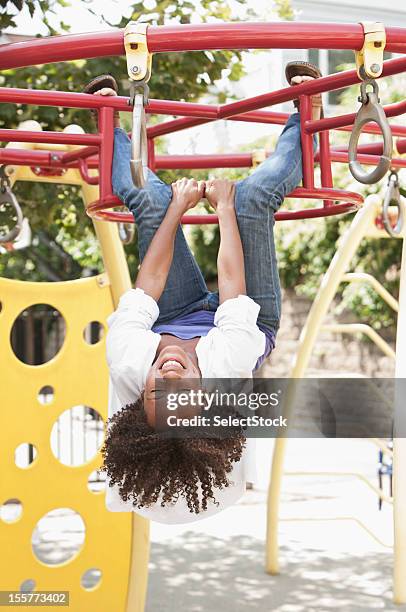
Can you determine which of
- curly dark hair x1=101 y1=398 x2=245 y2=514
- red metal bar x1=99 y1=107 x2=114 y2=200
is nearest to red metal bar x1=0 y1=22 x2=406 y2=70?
red metal bar x1=99 y1=107 x2=114 y2=200

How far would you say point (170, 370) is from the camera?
2129mm

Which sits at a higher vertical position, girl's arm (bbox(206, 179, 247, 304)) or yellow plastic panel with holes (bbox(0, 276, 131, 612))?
girl's arm (bbox(206, 179, 247, 304))

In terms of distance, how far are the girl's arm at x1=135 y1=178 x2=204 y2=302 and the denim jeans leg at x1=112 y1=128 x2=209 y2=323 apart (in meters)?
0.05

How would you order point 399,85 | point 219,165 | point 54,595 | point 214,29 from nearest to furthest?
1. point 214,29
2. point 219,165
3. point 54,595
4. point 399,85

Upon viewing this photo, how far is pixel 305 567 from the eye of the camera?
5.25 metres

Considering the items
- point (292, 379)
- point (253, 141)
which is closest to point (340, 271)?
point (292, 379)

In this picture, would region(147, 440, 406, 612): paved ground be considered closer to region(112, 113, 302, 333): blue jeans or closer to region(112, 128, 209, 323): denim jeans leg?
region(112, 128, 209, 323): denim jeans leg

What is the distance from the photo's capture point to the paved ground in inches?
180

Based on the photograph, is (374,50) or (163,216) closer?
(374,50)

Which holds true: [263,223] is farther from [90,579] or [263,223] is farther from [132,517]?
[90,579]

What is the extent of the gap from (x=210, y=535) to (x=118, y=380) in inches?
161

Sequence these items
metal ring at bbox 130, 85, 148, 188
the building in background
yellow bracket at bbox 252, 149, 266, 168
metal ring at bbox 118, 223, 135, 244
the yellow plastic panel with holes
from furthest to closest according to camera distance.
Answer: the building in background → metal ring at bbox 118, 223, 135, 244 → the yellow plastic panel with holes → yellow bracket at bbox 252, 149, 266, 168 → metal ring at bbox 130, 85, 148, 188

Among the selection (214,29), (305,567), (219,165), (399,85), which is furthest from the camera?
(399,85)

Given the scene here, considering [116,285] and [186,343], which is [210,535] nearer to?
[116,285]
